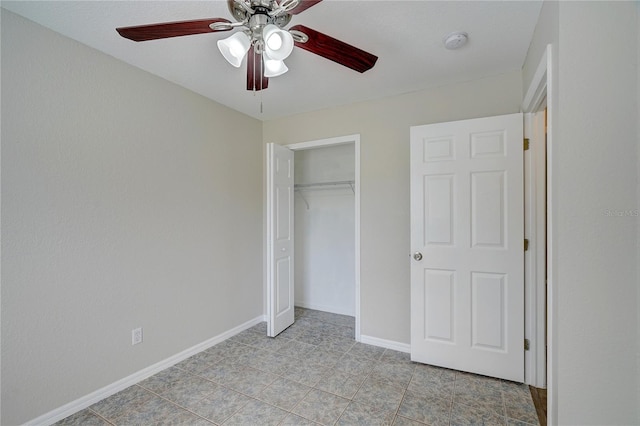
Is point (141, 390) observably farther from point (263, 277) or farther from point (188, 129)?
point (188, 129)

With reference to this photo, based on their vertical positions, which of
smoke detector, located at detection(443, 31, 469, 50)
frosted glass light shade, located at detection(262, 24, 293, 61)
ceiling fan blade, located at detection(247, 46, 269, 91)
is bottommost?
frosted glass light shade, located at detection(262, 24, 293, 61)

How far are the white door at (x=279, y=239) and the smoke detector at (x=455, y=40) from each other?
173 centimetres

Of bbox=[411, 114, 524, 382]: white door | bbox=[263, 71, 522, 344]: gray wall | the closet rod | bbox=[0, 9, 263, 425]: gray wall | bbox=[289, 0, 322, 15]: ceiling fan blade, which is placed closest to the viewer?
bbox=[289, 0, 322, 15]: ceiling fan blade

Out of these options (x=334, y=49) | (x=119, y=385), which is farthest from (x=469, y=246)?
(x=119, y=385)

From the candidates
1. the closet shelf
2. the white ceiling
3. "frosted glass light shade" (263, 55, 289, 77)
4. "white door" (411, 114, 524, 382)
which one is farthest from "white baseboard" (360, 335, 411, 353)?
"frosted glass light shade" (263, 55, 289, 77)

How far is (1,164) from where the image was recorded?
5.07 ft

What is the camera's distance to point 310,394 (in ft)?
6.54

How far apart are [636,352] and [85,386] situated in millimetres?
2958

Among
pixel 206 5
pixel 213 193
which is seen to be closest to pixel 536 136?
pixel 206 5

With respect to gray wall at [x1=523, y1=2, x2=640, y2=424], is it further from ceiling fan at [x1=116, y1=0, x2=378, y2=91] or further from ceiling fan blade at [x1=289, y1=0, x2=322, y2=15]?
ceiling fan blade at [x1=289, y1=0, x2=322, y2=15]

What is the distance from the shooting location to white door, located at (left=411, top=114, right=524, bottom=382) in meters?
2.09

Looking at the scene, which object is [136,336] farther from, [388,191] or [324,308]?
[388,191]

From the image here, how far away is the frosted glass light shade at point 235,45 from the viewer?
50.1 inches

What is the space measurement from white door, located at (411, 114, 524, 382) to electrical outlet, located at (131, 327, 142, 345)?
86.1 inches
